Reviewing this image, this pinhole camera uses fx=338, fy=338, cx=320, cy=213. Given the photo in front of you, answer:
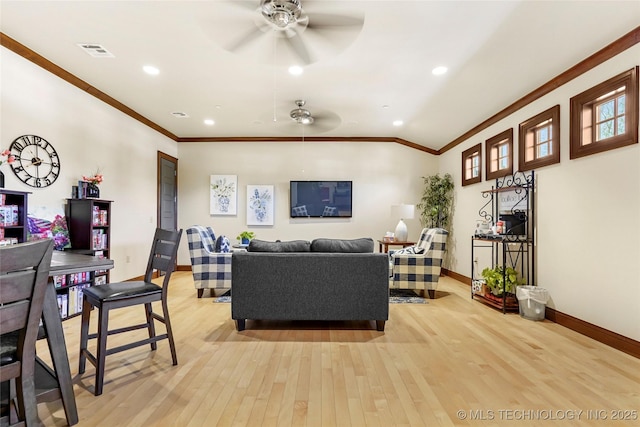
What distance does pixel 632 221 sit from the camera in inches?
107

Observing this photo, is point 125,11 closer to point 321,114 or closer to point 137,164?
point 321,114

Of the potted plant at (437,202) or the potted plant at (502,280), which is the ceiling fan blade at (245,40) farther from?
the potted plant at (437,202)

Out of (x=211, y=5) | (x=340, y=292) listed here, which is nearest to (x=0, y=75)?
(x=211, y=5)

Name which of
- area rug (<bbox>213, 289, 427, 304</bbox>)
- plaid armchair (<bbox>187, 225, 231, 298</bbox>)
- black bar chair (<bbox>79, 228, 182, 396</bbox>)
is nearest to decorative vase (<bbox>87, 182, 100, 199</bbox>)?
plaid armchair (<bbox>187, 225, 231, 298</bbox>)

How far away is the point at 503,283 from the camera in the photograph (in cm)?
391

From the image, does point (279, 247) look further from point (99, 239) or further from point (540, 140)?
point (540, 140)

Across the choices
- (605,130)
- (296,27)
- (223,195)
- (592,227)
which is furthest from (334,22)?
(223,195)

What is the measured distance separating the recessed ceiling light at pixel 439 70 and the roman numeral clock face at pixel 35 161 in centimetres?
431

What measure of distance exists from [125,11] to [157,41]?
45 cm

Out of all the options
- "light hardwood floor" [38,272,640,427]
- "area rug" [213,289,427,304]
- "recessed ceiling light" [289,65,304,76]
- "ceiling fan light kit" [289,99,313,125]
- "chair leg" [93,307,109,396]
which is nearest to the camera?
"light hardwood floor" [38,272,640,427]

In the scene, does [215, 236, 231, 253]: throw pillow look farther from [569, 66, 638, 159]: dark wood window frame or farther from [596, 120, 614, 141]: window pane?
[596, 120, 614, 141]: window pane

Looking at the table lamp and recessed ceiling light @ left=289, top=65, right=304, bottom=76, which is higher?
recessed ceiling light @ left=289, top=65, right=304, bottom=76

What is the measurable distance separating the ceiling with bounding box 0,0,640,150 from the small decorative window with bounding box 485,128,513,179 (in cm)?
41

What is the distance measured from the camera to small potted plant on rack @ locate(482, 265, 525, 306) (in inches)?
159
